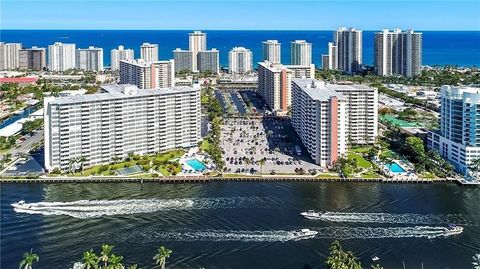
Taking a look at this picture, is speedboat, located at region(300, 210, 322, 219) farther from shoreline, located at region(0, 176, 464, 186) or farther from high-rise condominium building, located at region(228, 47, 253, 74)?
high-rise condominium building, located at region(228, 47, 253, 74)

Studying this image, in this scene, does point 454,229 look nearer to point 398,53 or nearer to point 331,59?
point 398,53

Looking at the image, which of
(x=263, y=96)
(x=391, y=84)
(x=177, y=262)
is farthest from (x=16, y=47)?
(x=177, y=262)

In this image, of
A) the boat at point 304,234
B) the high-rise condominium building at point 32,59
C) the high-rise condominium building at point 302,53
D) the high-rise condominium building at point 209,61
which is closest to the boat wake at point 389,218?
the boat at point 304,234

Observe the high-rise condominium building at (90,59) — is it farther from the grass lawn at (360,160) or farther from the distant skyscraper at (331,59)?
the grass lawn at (360,160)

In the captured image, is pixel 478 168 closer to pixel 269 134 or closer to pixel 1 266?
pixel 269 134

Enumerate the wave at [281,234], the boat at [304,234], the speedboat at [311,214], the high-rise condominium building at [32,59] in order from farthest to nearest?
the high-rise condominium building at [32,59]
the speedboat at [311,214]
the boat at [304,234]
the wave at [281,234]
